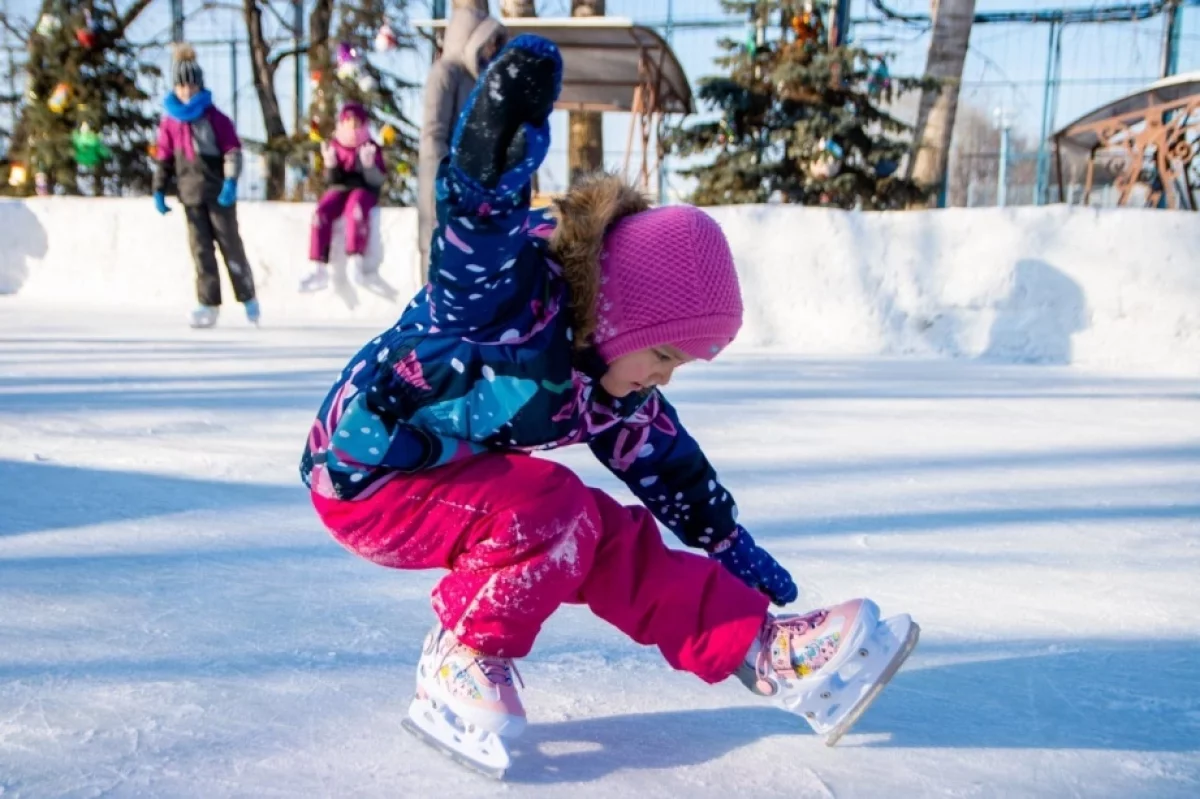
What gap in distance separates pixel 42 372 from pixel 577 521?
2.73 m

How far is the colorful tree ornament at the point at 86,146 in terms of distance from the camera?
355 inches

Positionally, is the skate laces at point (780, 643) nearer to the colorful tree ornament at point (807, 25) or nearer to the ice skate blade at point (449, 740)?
the ice skate blade at point (449, 740)

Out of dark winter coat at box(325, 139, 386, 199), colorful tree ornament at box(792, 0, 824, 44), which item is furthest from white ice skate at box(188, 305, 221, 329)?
colorful tree ornament at box(792, 0, 824, 44)

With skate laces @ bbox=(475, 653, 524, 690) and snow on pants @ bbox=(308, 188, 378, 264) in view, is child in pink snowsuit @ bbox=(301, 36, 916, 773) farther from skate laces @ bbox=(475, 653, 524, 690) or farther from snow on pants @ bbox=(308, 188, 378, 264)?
snow on pants @ bbox=(308, 188, 378, 264)

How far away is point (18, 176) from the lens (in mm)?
8922

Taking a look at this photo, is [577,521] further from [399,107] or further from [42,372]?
[399,107]

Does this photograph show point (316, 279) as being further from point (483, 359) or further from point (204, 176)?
point (483, 359)

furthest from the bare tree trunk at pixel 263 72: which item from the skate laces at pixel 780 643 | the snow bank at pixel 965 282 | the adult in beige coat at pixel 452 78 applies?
the skate laces at pixel 780 643

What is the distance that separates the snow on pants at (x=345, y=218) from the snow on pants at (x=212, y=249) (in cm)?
61

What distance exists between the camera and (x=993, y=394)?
3.13 m

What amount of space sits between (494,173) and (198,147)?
168 inches

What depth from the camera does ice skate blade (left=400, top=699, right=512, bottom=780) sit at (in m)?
0.88

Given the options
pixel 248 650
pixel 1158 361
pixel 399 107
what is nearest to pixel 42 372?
pixel 248 650

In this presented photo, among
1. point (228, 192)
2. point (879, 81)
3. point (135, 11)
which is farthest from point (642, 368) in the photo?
point (135, 11)
